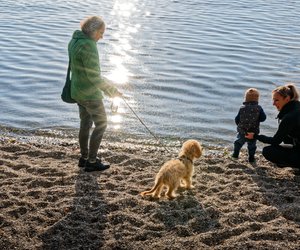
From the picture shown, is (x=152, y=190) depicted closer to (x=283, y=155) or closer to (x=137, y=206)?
(x=137, y=206)

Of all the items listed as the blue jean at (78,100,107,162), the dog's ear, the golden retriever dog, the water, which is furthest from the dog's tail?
the water

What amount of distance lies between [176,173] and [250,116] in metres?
2.00

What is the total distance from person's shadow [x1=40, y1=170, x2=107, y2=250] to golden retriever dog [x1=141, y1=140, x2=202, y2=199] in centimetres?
70

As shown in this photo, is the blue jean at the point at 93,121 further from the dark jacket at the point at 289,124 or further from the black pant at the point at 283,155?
the black pant at the point at 283,155

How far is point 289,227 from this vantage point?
5777 mm

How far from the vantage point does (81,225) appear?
18.9 feet

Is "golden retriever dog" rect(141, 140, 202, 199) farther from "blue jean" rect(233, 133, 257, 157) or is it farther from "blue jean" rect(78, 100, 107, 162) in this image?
"blue jean" rect(233, 133, 257, 157)

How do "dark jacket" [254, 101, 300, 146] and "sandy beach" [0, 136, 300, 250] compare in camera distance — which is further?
"dark jacket" [254, 101, 300, 146]

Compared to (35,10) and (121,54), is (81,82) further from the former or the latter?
(35,10)

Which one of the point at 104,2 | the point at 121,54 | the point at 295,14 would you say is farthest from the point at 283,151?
the point at 104,2

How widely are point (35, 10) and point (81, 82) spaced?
1624 cm

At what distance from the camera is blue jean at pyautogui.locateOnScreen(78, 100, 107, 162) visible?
280 inches

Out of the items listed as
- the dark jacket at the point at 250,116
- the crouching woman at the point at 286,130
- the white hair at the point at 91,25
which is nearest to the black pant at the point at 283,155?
the crouching woman at the point at 286,130

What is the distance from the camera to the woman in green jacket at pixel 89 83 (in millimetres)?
6703
